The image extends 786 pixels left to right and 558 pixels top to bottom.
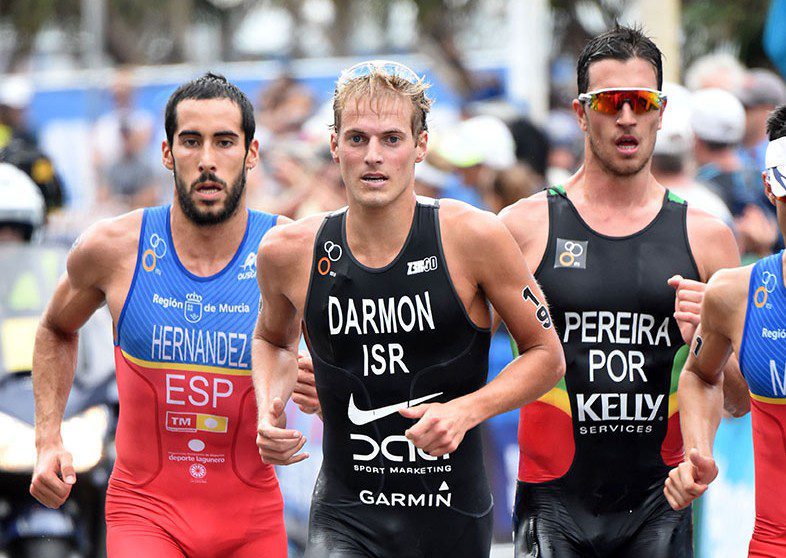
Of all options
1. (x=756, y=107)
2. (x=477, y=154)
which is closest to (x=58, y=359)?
(x=477, y=154)

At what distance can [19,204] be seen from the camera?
30.9 feet

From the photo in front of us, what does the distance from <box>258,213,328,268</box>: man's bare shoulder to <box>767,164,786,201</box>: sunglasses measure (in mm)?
1599

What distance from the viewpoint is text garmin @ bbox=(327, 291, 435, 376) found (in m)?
5.24

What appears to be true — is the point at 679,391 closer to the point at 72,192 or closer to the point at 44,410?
the point at 44,410

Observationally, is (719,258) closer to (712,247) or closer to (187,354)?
(712,247)

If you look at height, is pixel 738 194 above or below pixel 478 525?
above

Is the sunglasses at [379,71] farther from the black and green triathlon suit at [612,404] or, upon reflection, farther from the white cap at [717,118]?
the white cap at [717,118]

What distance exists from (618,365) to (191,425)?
1719mm

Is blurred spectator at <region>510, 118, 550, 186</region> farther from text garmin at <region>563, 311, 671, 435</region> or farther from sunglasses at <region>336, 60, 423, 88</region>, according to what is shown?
sunglasses at <region>336, 60, 423, 88</region>

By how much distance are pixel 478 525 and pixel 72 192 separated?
18.2 meters

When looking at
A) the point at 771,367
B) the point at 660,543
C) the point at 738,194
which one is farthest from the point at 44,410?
the point at 738,194

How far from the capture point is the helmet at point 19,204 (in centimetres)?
940

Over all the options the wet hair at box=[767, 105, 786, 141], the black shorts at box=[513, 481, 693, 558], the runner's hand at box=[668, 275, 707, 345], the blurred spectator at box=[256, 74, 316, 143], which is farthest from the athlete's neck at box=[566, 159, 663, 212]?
the blurred spectator at box=[256, 74, 316, 143]

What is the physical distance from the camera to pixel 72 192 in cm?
2280
